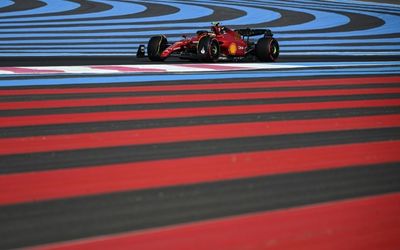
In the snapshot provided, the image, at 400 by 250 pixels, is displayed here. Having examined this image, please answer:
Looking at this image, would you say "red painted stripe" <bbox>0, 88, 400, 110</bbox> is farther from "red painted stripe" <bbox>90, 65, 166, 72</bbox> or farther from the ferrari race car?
the ferrari race car

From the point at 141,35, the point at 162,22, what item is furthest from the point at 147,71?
the point at 162,22

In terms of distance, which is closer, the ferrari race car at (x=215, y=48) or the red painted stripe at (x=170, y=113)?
the red painted stripe at (x=170, y=113)

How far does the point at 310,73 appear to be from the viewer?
9734 millimetres

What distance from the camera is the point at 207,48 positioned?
1080 centimetres

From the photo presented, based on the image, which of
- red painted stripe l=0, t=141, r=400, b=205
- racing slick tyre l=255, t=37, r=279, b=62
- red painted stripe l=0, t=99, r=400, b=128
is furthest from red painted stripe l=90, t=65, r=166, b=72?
red painted stripe l=0, t=141, r=400, b=205

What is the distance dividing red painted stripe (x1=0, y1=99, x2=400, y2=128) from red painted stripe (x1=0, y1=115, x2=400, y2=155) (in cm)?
59

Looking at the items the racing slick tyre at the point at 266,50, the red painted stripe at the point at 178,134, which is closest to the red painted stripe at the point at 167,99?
the red painted stripe at the point at 178,134

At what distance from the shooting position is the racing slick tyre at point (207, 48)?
1080 centimetres

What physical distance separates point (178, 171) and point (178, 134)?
111 cm

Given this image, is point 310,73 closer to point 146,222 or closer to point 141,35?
point 146,222

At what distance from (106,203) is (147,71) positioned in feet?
21.0

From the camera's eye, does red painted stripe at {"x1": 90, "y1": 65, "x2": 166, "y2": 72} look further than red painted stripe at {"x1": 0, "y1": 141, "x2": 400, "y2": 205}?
Yes

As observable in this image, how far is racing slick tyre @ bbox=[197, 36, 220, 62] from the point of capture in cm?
1080

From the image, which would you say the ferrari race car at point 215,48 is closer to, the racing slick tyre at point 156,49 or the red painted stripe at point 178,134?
the racing slick tyre at point 156,49
